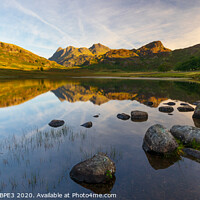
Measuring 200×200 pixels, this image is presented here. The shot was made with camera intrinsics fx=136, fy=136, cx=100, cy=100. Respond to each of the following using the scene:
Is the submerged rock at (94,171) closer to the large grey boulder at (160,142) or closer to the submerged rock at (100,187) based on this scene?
the submerged rock at (100,187)

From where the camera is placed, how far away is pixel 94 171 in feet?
25.1

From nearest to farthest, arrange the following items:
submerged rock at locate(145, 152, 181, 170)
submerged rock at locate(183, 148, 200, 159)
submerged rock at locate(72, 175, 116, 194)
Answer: submerged rock at locate(72, 175, 116, 194) → submerged rock at locate(145, 152, 181, 170) → submerged rock at locate(183, 148, 200, 159)

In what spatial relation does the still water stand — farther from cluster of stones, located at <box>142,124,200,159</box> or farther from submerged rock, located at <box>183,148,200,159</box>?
submerged rock, located at <box>183,148,200,159</box>

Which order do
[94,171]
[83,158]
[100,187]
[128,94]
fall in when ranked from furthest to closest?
[128,94], [83,158], [94,171], [100,187]

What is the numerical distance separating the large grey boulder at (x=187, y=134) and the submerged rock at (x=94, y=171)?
292 inches

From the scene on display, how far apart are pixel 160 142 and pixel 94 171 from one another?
5630 millimetres

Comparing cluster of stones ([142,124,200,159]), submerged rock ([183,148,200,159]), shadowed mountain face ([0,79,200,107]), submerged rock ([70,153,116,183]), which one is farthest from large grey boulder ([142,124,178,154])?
shadowed mountain face ([0,79,200,107])

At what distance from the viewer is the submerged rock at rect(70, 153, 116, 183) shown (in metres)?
7.61

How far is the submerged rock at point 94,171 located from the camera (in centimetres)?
761

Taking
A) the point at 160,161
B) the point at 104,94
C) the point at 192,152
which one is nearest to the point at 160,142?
the point at 160,161

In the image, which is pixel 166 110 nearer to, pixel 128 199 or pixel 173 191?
pixel 173 191

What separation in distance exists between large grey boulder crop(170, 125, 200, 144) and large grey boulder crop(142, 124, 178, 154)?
74.7 inches

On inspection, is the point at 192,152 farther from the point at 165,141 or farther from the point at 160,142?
the point at 160,142

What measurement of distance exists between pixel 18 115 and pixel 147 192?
21094 mm
